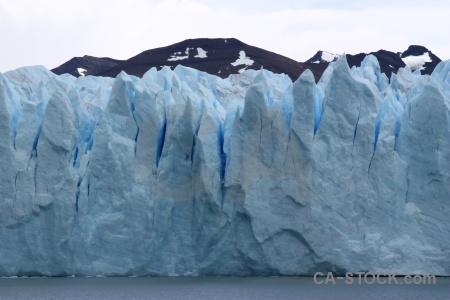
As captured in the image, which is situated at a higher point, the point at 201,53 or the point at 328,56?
the point at 201,53

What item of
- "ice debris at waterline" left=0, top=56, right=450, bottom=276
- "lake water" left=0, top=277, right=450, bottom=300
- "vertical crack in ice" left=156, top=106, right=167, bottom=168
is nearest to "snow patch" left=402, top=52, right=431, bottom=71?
"ice debris at waterline" left=0, top=56, right=450, bottom=276

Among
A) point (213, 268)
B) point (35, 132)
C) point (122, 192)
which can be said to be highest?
point (35, 132)

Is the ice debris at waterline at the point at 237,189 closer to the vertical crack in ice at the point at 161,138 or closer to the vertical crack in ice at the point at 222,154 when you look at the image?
the vertical crack in ice at the point at 222,154

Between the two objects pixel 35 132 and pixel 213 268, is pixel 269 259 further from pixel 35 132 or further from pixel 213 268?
pixel 35 132

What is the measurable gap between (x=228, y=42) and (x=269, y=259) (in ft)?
67.4

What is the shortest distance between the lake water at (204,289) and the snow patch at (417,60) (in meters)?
22.1

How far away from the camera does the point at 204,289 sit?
21578 millimetres

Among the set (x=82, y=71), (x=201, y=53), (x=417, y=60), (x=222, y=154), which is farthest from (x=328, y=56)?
(x=222, y=154)

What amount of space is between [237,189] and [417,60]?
23.9 m

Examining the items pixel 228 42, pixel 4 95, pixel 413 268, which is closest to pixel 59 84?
pixel 4 95

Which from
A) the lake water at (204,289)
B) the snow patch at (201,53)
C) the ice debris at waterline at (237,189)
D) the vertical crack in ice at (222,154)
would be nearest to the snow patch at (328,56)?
the snow patch at (201,53)

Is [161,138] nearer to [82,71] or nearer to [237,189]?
[237,189]

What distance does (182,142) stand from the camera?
79.4 ft

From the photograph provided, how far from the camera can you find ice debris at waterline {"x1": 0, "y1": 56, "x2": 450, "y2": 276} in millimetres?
23578
